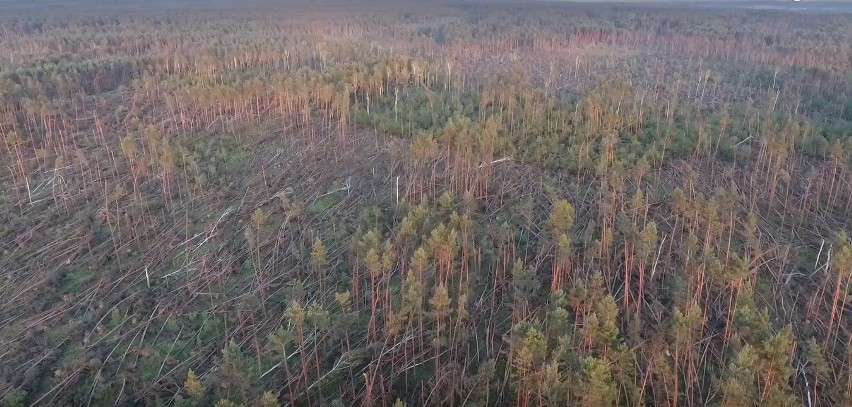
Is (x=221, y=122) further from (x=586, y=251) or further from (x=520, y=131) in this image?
(x=586, y=251)

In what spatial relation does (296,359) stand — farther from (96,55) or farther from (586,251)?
(96,55)

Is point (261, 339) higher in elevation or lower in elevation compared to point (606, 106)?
lower

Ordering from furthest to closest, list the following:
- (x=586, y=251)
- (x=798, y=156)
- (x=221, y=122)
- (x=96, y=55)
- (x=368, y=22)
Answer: (x=368, y=22), (x=96, y=55), (x=221, y=122), (x=798, y=156), (x=586, y=251)

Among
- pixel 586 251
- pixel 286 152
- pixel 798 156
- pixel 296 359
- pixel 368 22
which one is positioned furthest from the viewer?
pixel 368 22

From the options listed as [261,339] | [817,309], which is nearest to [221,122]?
[261,339]

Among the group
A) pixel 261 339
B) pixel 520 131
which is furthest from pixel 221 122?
pixel 261 339

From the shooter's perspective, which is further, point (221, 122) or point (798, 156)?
point (221, 122)
